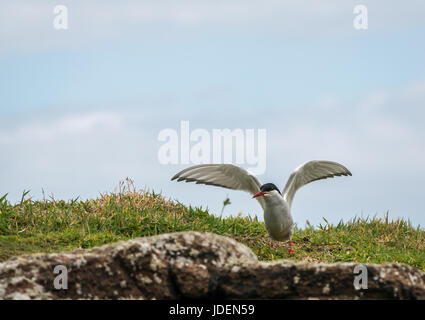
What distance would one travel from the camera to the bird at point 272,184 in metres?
8.40

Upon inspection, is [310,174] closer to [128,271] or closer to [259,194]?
[259,194]

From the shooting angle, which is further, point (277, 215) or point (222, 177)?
point (277, 215)

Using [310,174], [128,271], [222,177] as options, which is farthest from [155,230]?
[128,271]

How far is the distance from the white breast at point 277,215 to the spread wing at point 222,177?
295 mm

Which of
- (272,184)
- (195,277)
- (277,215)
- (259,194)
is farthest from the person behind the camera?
(277,215)

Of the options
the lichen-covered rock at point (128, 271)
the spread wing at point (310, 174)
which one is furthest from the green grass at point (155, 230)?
the lichen-covered rock at point (128, 271)

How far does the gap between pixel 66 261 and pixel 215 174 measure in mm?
3906

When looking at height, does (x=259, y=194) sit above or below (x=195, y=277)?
above

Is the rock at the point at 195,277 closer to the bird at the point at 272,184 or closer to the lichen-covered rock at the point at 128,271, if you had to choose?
the lichen-covered rock at the point at 128,271

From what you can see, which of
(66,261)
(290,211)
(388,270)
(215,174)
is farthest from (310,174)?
(66,261)

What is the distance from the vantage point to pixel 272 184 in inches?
340

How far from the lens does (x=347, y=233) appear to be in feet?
36.6

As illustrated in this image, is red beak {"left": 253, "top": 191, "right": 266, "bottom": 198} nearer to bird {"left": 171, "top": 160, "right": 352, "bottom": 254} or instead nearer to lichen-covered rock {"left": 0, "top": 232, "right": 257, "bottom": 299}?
bird {"left": 171, "top": 160, "right": 352, "bottom": 254}

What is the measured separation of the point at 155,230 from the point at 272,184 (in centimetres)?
216
